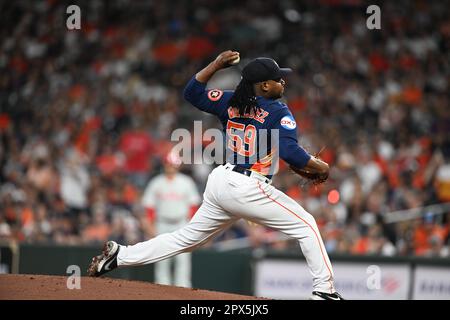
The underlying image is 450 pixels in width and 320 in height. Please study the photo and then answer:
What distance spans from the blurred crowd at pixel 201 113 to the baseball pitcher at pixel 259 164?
4648mm

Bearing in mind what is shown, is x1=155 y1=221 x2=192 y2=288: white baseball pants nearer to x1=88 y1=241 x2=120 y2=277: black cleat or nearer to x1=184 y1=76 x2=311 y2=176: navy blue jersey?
x1=88 y1=241 x2=120 y2=277: black cleat

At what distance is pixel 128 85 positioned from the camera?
1716cm

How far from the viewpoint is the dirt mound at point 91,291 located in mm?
6001

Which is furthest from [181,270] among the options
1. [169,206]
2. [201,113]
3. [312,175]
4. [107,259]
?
[201,113]

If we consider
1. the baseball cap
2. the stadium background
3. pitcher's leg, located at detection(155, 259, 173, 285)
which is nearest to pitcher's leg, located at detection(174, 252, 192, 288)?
pitcher's leg, located at detection(155, 259, 173, 285)

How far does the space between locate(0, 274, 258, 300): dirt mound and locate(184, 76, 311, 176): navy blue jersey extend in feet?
3.37

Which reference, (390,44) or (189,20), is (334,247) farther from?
(189,20)

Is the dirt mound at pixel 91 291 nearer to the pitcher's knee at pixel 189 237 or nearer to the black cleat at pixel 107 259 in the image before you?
the black cleat at pixel 107 259

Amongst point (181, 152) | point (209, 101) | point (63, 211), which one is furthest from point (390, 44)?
point (209, 101)

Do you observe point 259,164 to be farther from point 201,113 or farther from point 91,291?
point 201,113

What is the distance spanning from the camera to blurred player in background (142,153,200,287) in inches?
425

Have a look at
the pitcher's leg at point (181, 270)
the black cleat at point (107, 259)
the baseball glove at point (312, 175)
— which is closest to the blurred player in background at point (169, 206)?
the pitcher's leg at point (181, 270)

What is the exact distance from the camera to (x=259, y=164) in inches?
246
